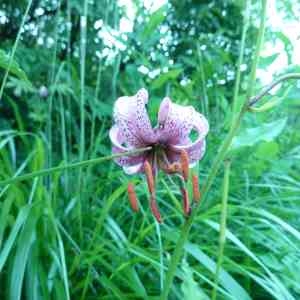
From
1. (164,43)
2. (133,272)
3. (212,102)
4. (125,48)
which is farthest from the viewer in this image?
(164,43)

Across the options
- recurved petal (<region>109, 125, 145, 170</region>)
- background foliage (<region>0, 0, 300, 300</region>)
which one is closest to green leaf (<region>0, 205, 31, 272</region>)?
background foliage (<region>0, 0, 300, 300</region>)

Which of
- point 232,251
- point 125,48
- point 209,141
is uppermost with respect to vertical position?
point 125,48

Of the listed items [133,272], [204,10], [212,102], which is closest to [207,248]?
[133,272]

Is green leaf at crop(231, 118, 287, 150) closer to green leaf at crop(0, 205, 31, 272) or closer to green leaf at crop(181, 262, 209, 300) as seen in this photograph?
green leaf at crop(181, 262, 209, 300)

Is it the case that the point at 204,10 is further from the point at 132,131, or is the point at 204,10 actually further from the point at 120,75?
the point at 132,131

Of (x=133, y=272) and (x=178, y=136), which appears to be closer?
(x=178, y=136)

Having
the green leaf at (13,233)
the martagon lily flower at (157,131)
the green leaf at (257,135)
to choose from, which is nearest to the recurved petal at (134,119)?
the martagon lily flower at (157,131)
